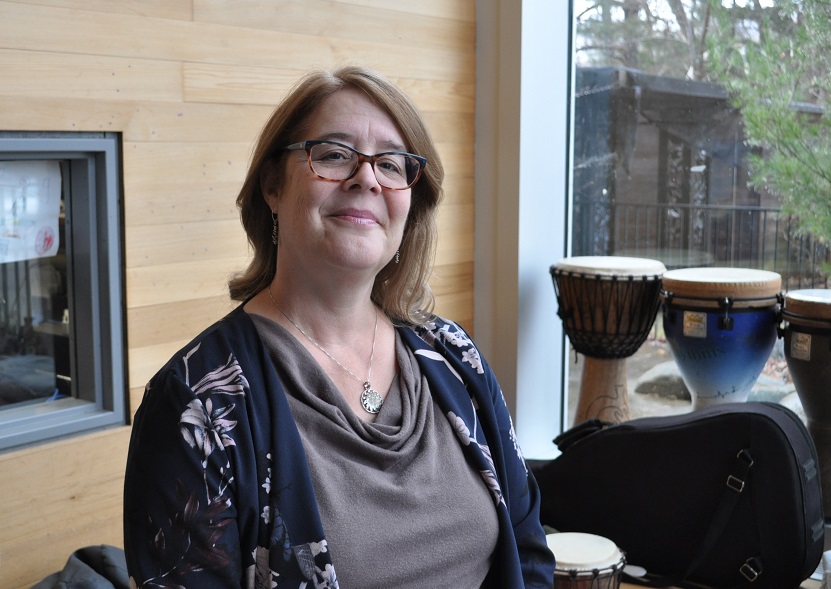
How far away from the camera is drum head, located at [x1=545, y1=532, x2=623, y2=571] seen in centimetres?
227

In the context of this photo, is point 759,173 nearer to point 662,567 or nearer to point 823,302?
point 823,302

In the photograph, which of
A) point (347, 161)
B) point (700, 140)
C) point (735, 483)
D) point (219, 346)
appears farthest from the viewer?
point (700, 140)

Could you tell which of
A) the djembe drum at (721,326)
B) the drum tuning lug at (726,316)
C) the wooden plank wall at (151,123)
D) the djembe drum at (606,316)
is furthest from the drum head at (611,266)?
the wooden plank wall at (151,123)

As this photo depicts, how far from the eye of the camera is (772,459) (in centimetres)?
245

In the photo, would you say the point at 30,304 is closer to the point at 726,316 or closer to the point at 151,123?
the point at 151,123

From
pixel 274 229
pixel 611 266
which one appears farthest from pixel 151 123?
pixel 611 266

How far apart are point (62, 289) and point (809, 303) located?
6.33 ft

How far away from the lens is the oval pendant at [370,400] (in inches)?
61.6

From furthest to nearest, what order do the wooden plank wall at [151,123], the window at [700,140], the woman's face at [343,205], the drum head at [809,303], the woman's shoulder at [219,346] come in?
the window at [700,140] < the drum head at [809,303] < the wooden plank wall at [151,123] < the woman's face at [343,205] < the woman's shoulder at [219,346]

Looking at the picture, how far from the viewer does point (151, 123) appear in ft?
8.07

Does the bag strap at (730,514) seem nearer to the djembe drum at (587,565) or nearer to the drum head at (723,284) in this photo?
the djembe drum at (587,565)

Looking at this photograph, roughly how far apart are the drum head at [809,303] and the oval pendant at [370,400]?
1.53 metres

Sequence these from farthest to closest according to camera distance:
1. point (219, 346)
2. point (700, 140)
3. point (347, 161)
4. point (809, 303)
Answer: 1. point (700, 140)
2. point (809, 303)
3. point (347, 161)
4. point (219, 346)

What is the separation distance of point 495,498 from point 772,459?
1.14m
